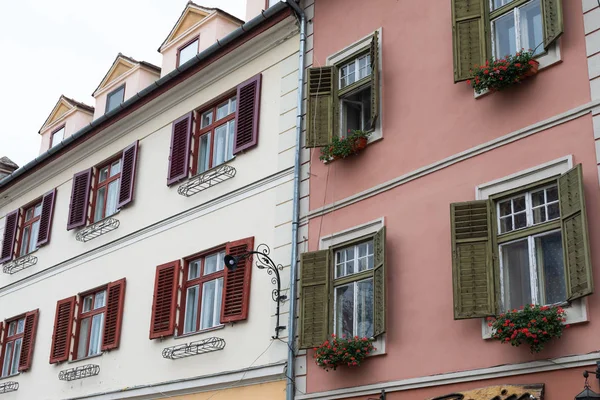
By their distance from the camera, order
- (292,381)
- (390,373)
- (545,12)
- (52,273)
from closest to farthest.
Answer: (545,12) → (390,373) → (292,381) → (52,273)

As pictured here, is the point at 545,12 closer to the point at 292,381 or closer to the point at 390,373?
the point at 390,373

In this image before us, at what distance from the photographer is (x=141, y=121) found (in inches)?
719

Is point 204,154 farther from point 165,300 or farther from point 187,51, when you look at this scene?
point 187,51

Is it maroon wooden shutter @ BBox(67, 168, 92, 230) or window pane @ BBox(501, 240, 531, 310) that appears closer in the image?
window pane @ BBox(501, 240, 531, 310)

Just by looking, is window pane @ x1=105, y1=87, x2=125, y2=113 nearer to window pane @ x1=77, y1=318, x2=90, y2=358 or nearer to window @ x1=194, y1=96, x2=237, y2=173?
window @ x1=194, y1=96, x2=237, y2=173

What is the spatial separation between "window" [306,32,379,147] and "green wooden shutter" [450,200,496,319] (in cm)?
281

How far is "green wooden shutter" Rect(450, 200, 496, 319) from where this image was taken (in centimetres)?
1035

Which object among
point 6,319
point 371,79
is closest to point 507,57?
point 371,79

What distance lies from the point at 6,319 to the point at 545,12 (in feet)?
47.4

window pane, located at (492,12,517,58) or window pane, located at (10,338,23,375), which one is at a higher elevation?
window pane, located at (492,12,517,58)

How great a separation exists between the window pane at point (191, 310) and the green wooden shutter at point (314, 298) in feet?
9.73

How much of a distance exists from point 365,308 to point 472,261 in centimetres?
207

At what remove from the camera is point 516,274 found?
10.4 metres

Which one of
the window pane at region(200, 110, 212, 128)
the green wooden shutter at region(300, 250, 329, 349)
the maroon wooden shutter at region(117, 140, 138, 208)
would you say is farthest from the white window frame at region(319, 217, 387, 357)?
the maroon wooden shutter at region(117, 140, 138, 208)
